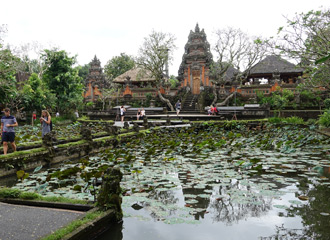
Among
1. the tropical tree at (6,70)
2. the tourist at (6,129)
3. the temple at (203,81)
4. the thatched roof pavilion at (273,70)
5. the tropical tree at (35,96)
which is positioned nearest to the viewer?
the tourist at (6,129)

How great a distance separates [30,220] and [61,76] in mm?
22502

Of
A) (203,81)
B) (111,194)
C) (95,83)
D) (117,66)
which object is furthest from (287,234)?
(117,66)

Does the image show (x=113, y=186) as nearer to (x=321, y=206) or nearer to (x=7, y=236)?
(x=7, y=236)

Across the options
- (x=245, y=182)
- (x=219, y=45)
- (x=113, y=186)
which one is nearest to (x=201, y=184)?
(x=245, y=182)

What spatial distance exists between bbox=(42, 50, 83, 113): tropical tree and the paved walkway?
70.5 ft

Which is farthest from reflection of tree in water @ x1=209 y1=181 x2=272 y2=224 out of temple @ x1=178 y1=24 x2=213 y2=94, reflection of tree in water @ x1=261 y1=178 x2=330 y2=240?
temple @ x1=178 y1=24 x2=213 y2=94

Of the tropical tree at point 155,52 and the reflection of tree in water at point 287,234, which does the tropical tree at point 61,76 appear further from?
the reflection of tree in water at point 287,234

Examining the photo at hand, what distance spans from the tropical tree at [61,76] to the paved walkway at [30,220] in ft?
70.5

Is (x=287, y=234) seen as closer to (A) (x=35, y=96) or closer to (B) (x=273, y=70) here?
(A) (x=35, y=96)

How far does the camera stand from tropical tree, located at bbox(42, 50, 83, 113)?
2314 centimetres

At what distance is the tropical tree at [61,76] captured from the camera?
75.9ft

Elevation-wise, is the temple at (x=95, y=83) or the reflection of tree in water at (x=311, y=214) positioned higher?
the temple at (x=95, y=83)

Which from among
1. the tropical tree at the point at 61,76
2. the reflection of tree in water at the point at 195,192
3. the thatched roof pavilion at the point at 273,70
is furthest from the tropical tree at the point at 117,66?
the reflection of tree in water at the point at 195,192

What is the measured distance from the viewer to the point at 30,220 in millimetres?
2906
